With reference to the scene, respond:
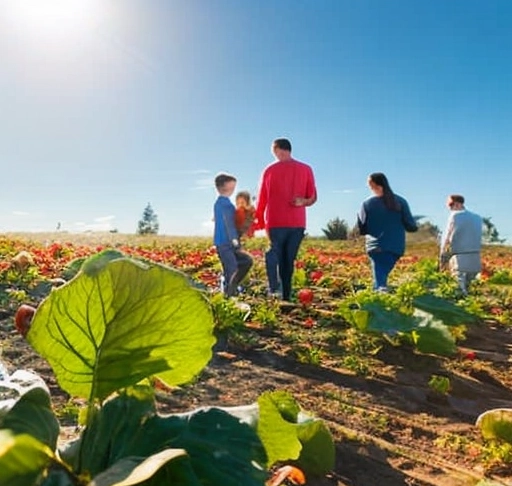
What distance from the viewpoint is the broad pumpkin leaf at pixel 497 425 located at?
9.53 ft

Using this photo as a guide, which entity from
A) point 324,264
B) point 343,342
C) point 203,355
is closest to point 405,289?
point 343,342

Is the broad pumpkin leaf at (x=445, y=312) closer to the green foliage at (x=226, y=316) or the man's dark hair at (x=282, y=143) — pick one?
Result: the green foliage at (x=226, y=316)

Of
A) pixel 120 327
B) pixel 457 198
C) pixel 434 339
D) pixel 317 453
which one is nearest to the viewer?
pixel 120 327

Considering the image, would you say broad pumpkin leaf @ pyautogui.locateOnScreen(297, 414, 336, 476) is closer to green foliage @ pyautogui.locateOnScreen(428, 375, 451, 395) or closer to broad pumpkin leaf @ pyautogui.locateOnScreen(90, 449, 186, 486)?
broad pumpkin leaf @ pyautogui.locateOnScreen(90, 449, 186, 486)

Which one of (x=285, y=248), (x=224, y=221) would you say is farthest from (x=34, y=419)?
(x=285, y=248)

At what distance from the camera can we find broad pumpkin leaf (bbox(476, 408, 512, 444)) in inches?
114

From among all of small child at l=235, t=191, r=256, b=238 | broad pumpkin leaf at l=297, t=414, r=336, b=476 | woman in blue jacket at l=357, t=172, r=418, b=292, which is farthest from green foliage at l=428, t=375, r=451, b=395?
small child at l=235, t=191, r=256, b=238

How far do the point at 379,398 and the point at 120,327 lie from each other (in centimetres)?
272

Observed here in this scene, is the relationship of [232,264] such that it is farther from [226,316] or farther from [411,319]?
[411,319]

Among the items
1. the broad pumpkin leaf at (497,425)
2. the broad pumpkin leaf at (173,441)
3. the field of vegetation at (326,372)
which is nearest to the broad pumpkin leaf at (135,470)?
the field of vegetation at (326,372)

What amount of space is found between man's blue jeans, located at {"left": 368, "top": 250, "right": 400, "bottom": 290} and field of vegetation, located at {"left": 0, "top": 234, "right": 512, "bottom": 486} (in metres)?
0.91

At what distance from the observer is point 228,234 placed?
743 centimetres

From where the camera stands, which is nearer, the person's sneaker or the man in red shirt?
the man in red shirt

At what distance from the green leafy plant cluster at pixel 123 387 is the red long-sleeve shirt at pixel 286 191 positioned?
605 cm
